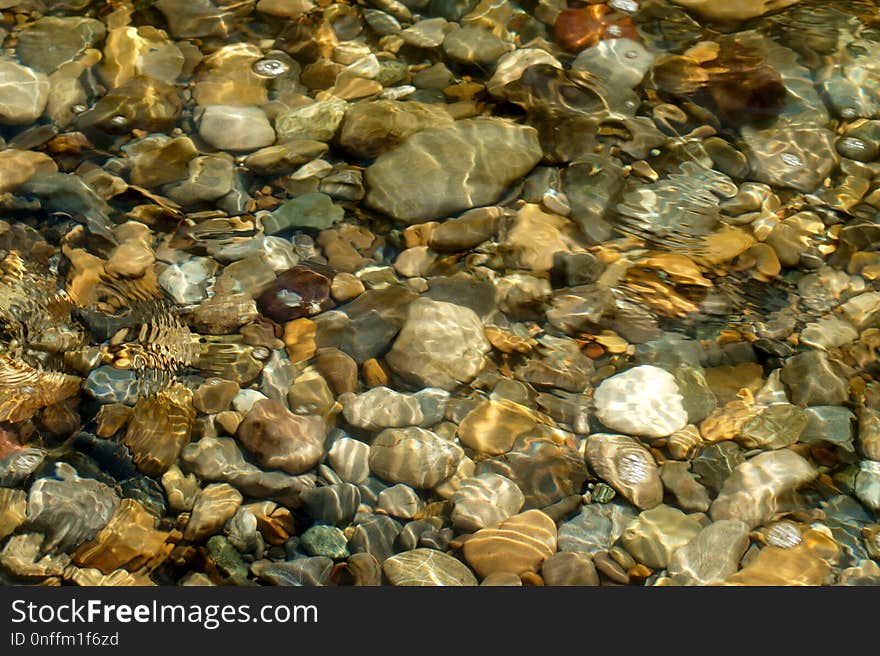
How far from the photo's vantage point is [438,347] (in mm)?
3619

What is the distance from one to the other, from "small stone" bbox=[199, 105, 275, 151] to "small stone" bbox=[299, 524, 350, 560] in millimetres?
2130

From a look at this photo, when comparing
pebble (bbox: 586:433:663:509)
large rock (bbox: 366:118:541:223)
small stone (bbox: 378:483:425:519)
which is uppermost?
large rock (bbox: 366:118:541:223)

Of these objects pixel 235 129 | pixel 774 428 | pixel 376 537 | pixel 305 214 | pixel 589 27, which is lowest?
pixel 376 537

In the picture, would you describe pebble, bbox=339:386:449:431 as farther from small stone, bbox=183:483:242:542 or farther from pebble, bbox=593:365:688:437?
pebble, bbox=593:365:688:437

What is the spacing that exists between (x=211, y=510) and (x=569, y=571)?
4.14 ft

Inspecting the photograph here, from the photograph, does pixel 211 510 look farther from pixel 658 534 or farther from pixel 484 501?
pixel 658 534

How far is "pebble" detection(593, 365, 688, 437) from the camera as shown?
345cm

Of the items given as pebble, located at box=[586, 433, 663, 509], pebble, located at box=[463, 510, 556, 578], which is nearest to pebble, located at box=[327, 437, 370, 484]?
pebble, located at box=[463, 510, 556, 578]

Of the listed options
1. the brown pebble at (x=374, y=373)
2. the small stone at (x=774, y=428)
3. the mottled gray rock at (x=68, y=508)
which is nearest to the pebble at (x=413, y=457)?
the brown pebble at (x=374, y=373)

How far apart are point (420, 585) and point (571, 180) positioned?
7.25 feet

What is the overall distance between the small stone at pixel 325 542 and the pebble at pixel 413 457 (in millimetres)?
288

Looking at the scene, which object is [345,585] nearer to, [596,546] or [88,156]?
[596,546]

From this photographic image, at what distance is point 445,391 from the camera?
354cm

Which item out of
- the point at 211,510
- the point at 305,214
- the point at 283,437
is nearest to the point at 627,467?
the point at 283,437
